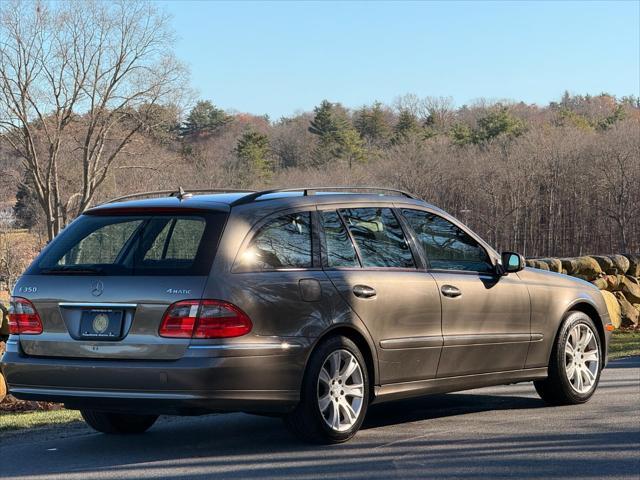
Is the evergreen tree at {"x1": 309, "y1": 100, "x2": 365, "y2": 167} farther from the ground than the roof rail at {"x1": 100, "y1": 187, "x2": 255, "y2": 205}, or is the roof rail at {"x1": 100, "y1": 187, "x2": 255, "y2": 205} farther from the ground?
the evergreen tree at {"x1": 309, "y1": 100, "x2": 365, "y2": 167}

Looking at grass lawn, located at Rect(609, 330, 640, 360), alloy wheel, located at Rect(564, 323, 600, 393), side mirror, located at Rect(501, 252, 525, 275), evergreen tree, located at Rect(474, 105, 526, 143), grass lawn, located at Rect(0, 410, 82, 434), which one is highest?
evergreen tree, located at Rect(474, 105, 526, 143)

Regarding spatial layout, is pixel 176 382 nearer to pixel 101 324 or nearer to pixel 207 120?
pixel 101 324

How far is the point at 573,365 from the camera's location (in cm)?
863

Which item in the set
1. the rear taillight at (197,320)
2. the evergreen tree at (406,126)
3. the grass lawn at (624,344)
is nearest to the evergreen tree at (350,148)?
the evergreen tree at (406,126)

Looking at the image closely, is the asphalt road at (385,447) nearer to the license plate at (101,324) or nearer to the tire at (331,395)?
the tire at (331,395)

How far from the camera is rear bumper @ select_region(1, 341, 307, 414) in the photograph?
6219 millimetres

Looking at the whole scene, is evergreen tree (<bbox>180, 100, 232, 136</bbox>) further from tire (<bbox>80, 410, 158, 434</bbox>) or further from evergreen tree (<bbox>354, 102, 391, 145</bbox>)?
tire (<bbox>80, 410, 158, 434</bbox>)

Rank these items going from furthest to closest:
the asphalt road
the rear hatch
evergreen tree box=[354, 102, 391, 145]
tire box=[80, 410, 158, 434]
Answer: evergreen tree box=[354, 102, 391, 145] < tire box=[80, 410, 158, 434] < the rear hatch < the asphalt road

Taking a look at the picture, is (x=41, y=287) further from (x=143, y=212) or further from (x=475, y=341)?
(x=475, y=341)

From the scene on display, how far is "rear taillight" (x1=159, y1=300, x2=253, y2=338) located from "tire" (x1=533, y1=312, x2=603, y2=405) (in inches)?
129

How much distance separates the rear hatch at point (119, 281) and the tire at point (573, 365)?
10.8 ft

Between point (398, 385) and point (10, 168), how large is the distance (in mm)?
68014

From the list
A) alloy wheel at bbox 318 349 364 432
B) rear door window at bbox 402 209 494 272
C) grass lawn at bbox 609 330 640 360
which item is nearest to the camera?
alloy wheel at bbox 318 349 364 432

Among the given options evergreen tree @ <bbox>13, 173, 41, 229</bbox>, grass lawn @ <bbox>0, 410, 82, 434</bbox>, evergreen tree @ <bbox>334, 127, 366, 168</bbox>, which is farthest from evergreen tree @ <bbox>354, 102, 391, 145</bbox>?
grass lawn @ <bbox>0, 410, 82, 434</bbox>
